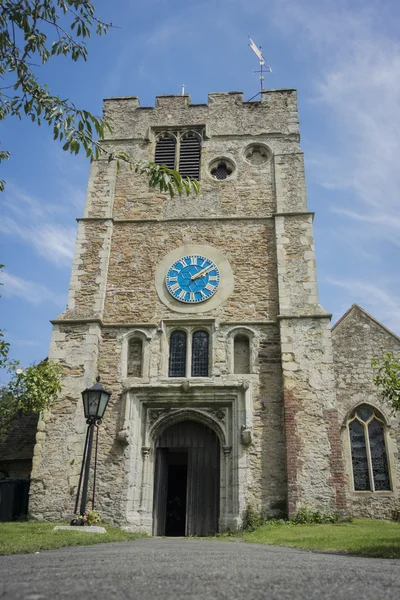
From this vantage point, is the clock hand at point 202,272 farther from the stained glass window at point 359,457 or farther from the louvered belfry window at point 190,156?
the stained glass window at point 359,457

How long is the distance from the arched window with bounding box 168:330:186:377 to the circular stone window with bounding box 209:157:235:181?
18.8 ft

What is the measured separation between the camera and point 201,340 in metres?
14.2

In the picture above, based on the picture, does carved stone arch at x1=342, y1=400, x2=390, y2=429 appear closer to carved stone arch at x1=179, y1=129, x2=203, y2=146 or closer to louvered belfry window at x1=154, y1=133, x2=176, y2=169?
louvered belfry window at x1=154, y1=133, x2=176, y2=169

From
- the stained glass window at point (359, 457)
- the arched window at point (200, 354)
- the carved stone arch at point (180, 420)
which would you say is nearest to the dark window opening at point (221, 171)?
the arched window at point (200, 354)

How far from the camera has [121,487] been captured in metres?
12.3

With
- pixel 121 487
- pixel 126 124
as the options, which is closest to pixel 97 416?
pixel 121 487

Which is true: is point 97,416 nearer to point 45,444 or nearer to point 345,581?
point 45,444

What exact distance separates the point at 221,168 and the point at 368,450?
32.3ft

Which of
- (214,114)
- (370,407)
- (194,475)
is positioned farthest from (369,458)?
(214,114)

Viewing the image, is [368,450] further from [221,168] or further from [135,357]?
[221,168]

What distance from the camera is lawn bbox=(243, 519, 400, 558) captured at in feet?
22.1

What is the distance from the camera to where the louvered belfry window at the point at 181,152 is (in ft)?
56.6

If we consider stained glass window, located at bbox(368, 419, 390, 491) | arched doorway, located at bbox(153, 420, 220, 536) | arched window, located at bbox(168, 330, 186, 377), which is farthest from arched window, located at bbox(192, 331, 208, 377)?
stained glass window, located at bbox(368, 419, 390, 491)

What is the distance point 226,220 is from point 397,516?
9.23 m
